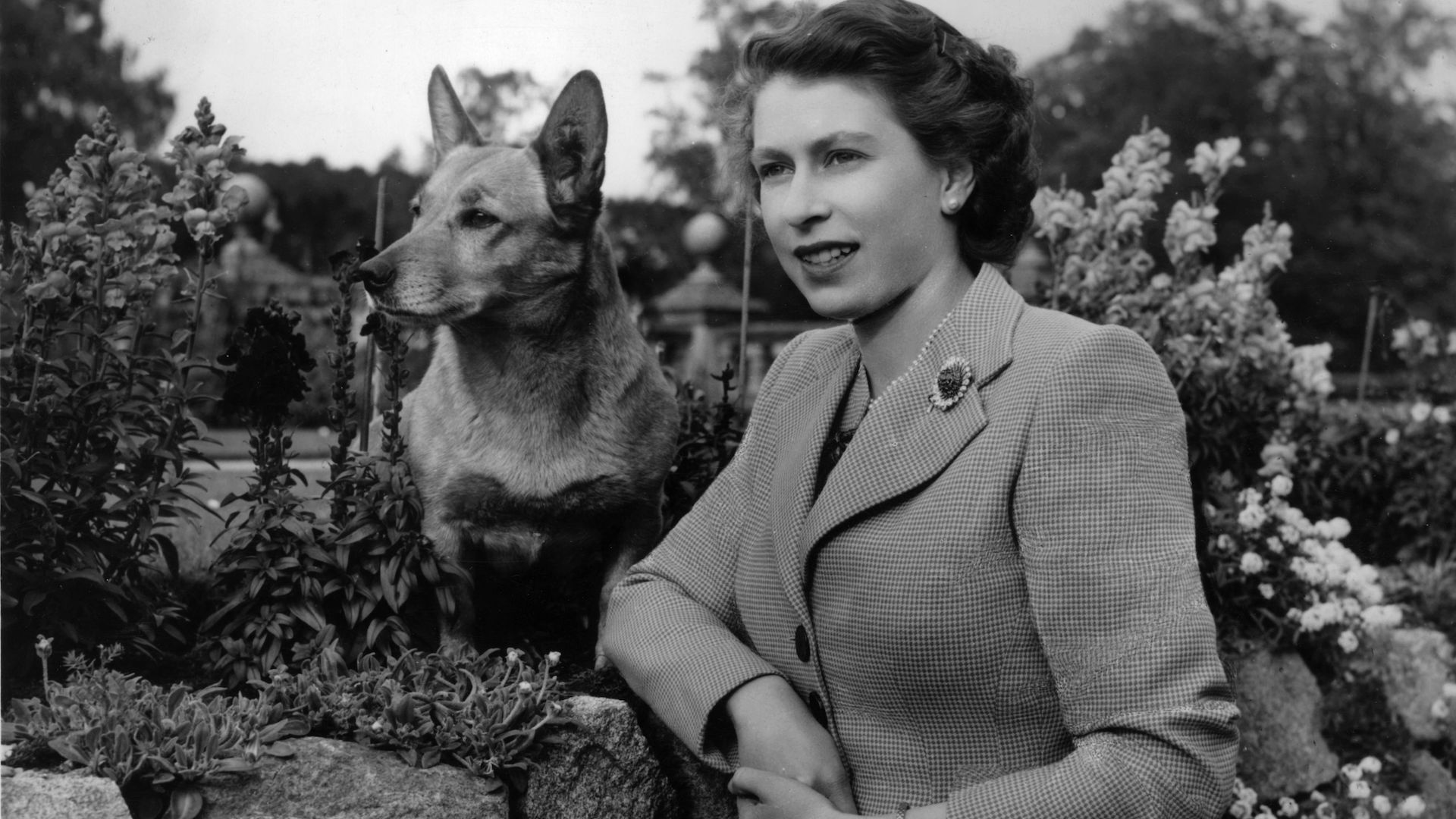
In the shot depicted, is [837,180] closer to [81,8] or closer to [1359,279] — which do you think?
[81,8]

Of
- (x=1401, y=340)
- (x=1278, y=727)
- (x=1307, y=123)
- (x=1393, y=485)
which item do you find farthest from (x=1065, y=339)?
(x=1307, y=123)

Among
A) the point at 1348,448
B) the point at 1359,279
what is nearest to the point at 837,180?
the point at 1348,448

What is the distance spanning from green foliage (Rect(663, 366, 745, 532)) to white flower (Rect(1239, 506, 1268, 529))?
2.22 m

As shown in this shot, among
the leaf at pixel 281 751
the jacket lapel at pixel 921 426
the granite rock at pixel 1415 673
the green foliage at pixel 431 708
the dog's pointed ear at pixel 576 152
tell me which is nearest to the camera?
the jacket lapel at pixel 921 426

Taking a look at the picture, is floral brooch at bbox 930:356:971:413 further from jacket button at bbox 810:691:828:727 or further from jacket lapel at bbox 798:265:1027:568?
jacket button at bbox 810:691:828:727

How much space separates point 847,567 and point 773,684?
307 mm

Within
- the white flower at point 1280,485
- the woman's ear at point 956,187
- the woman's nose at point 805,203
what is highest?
the woman's ear at point 956,187

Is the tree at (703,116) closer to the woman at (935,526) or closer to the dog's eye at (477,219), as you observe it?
the dog's eye at (477,219)

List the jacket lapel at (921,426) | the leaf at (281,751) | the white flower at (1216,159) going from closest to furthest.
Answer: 1. the jacket lapel at (921,426)
2. the leaf at (281,751)
3. the white flower at (1216,159)

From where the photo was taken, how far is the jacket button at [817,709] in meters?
2.42

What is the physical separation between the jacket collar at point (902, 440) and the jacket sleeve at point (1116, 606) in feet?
0.54

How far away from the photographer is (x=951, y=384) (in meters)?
2.23

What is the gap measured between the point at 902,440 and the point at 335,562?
6.13 ft

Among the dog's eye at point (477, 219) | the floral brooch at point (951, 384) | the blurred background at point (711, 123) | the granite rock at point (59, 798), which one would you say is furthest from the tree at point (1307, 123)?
the granite rock at point (59, 798)
